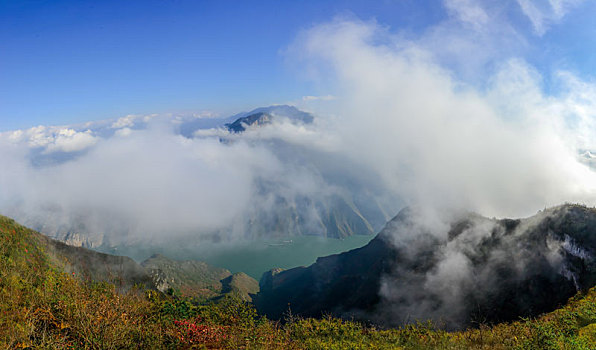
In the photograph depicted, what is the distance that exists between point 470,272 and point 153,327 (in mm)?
110304

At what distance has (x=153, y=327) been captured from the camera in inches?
454

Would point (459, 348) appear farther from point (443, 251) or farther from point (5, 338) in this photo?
point (443, 251)

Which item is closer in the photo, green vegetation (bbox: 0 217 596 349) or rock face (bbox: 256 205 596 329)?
green vegetation (bbox: 0 217 596 349)

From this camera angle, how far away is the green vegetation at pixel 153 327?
30.9 feet

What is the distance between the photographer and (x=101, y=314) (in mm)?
10070

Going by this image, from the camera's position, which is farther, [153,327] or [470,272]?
[470,272]

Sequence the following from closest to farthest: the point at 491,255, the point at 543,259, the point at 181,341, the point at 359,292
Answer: the point at 181,341 → the point at 543,259 → the point at 491,255 → the point at 359,292

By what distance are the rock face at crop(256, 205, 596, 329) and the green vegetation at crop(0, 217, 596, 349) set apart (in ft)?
99.1

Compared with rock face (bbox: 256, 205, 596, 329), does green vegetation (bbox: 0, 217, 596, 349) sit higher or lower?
higher

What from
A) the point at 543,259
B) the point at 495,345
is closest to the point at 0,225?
the point at 495,345

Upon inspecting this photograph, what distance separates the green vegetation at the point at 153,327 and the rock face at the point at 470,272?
3021 cm

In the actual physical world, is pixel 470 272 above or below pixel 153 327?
below

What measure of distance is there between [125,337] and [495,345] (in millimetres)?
17209

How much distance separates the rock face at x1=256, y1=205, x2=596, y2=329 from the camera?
69500 millimetres
